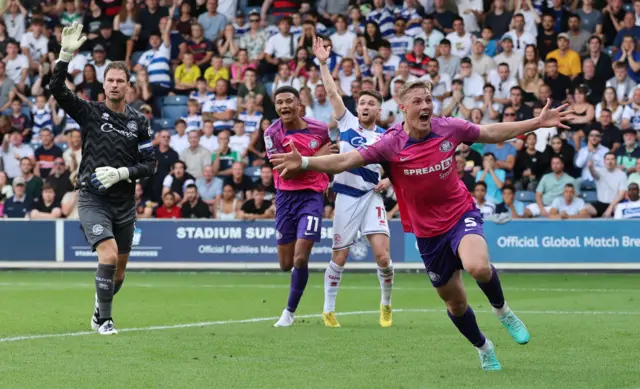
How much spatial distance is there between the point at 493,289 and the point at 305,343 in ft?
7.89

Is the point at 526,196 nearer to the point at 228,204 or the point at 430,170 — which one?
the point at 228,204

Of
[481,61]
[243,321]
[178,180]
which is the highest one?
[481,61]

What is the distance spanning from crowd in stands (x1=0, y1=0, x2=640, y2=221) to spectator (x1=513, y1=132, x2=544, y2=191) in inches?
1.2

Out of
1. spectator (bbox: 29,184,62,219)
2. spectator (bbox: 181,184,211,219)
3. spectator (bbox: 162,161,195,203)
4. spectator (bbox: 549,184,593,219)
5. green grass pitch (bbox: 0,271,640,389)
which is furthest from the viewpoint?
spectator (bbox: 29,184,62,219)

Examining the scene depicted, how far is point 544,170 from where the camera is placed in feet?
74.9

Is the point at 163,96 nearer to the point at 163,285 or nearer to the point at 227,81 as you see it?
the point at 227,81

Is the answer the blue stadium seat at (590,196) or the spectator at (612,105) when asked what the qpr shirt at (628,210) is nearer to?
the blue stadium seat at (590,196)

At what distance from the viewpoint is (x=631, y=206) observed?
21.4 m

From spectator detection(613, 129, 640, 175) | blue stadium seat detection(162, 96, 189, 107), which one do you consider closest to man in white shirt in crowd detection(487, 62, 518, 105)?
spectator detection(613, 129, 640, 175)

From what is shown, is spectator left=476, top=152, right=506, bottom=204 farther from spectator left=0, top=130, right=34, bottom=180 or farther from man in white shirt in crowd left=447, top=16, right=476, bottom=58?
spectator left=0, top=130, right=34, bottom=180

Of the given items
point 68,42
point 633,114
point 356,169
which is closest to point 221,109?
point 633,114

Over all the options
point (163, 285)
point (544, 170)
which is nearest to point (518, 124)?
point (163, 285)

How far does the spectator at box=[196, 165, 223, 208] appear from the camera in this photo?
24.0 meters

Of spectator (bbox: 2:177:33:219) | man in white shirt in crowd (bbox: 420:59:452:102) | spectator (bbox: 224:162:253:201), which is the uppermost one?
man in white shirt in crowd (bbox: 420:59:452:102)
